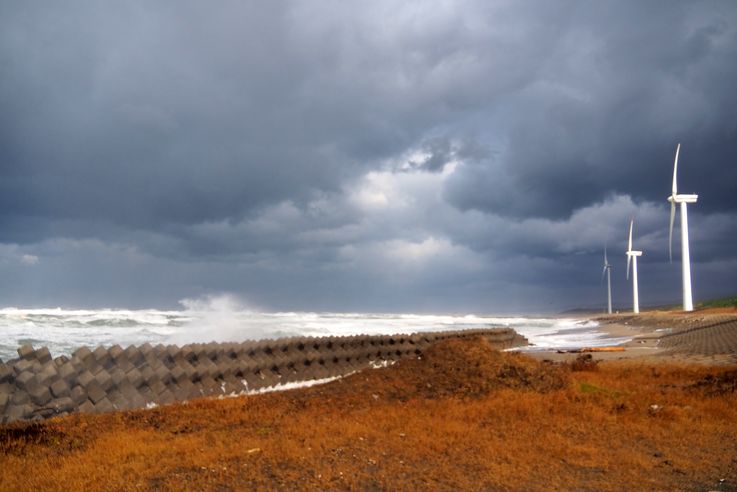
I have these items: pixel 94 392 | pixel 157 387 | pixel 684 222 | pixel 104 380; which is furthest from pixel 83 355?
pixel 684 222

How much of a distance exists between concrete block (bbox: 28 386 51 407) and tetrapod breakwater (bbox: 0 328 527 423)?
0.04ft

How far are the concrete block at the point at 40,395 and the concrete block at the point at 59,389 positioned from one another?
0.07 m

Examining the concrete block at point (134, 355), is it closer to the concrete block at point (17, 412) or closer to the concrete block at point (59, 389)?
the concrete block at point (59, 389)

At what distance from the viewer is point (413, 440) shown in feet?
21.0

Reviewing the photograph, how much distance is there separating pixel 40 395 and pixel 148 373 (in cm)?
158

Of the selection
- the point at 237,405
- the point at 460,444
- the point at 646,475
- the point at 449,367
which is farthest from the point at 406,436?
the point at 449,367

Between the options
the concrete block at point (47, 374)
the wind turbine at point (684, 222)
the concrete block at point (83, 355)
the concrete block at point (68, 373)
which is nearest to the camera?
the concrete block at point (47, 374)

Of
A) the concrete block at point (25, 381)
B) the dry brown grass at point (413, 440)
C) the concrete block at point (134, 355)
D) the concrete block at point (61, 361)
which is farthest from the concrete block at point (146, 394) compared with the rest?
the concrete block at point (25, 381)

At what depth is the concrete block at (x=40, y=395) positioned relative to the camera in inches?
314

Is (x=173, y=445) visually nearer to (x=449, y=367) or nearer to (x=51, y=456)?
(x=51, y=456)

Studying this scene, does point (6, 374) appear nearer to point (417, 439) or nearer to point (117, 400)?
point (117, 400)

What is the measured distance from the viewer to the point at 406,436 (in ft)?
21.7

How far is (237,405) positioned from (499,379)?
438cm

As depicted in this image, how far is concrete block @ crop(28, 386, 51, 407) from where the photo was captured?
26.2ft
